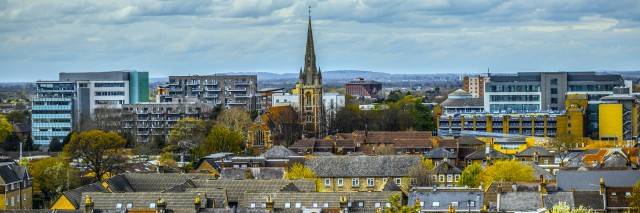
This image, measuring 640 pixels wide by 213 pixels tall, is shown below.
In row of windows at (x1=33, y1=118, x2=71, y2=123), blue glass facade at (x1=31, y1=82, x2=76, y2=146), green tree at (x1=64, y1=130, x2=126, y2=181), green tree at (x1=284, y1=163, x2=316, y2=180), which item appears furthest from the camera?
row of windows at (x1=33, y1=118, x2=71, y2=123)

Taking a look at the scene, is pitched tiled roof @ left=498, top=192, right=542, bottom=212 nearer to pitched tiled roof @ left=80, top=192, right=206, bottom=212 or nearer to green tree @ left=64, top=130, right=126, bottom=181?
pitched tiled roof @ left=80, top=192, right=206, bottom=212

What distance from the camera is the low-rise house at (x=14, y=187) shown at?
279ft

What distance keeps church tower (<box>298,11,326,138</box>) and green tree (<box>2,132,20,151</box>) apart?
38.3 metres

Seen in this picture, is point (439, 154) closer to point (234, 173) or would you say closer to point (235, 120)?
point (234, 173)

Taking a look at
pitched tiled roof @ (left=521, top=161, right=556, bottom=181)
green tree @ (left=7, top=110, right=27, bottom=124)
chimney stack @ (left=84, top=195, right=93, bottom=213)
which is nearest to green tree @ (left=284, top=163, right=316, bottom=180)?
pitched tiled roof @ (left=521, top=161, right=556, bottom=181)

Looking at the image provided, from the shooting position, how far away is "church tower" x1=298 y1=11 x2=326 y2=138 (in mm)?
166250

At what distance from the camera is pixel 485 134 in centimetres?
15012

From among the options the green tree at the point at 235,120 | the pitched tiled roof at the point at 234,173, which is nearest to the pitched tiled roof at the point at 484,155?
the pitched tiled roof at the point at 234,173

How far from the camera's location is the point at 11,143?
6240 inches

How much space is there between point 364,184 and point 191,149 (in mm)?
37705

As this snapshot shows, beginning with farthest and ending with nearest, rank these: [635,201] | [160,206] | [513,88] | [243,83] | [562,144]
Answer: [243,83]
[513,88]
[562,144]
[160,206]
[635,201]

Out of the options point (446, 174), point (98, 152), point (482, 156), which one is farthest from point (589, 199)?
point (98, 152)

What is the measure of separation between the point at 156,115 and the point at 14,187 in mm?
88322

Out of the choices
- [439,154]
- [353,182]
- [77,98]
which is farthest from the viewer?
[77,98]
